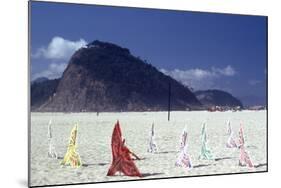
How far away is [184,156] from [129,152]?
0.57m

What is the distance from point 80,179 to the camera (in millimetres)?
4852

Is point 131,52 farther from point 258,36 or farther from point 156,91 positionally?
point 258,36

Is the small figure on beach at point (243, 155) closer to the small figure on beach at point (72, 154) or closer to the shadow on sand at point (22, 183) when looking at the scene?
the small figure on beach at point (72, 154)

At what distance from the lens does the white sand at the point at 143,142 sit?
4.75 m

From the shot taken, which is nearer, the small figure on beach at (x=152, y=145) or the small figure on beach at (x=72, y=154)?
the small figure on beach at (x=72, y=154)

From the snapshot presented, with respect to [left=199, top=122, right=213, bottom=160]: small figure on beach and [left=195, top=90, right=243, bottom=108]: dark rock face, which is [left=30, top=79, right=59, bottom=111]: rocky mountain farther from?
[left=199, top=122, right=213, bottom=160]: small figure on beach

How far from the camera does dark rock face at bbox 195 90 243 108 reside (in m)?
5.30

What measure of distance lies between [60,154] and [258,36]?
2.35 metres

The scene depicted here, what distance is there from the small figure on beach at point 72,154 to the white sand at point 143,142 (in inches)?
1.5

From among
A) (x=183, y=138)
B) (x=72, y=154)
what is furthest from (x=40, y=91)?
(x=183, y=138)

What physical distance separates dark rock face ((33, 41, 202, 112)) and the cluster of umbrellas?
20 centimetres

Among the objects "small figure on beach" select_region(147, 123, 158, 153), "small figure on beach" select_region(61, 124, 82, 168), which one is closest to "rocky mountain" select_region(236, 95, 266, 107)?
"small figure on beach" select_region(147, 123, 158, 153)

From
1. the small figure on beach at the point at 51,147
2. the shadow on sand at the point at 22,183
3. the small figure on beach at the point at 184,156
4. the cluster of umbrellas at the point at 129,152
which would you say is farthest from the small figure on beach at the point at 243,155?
the shadow on sand at the point at 22,183

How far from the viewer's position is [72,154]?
4.83m
